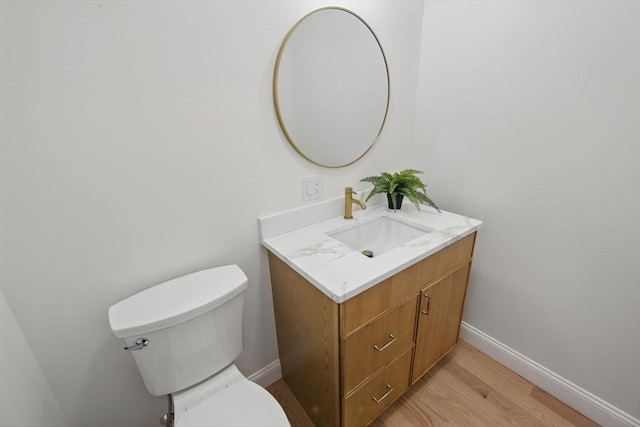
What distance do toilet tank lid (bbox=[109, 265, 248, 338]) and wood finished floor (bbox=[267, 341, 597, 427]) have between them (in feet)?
2.68

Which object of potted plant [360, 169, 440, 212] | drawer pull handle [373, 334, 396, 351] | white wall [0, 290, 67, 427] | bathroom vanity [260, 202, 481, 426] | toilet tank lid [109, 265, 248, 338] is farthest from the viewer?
potted plant [360, 169, 440, 212]

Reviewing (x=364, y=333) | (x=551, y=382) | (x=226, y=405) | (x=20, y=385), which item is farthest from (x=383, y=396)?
(x=20, y=385)

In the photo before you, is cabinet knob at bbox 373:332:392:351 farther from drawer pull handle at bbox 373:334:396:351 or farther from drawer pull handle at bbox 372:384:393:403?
drawer pull handle at bbox 372:384:393:403

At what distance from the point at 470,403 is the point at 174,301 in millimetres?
1467

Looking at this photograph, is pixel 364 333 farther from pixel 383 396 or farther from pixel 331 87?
pixel 331 87

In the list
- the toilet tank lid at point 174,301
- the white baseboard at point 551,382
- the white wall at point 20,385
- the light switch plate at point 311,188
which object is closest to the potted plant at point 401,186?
the light switch plate at point 311,188

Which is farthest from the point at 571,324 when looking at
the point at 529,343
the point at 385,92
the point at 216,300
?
the point at 216,300

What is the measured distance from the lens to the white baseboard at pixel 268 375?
146cm

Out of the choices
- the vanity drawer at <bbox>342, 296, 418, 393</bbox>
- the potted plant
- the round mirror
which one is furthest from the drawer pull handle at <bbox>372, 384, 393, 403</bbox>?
the round mirror

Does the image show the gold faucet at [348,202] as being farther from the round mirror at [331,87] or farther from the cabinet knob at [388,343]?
the cabinet knob at [388,343]

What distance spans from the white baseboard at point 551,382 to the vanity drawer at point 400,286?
2.12 ft

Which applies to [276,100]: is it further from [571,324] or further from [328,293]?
[571,324]

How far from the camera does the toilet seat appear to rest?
910 mm

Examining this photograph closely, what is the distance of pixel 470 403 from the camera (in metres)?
1.41
